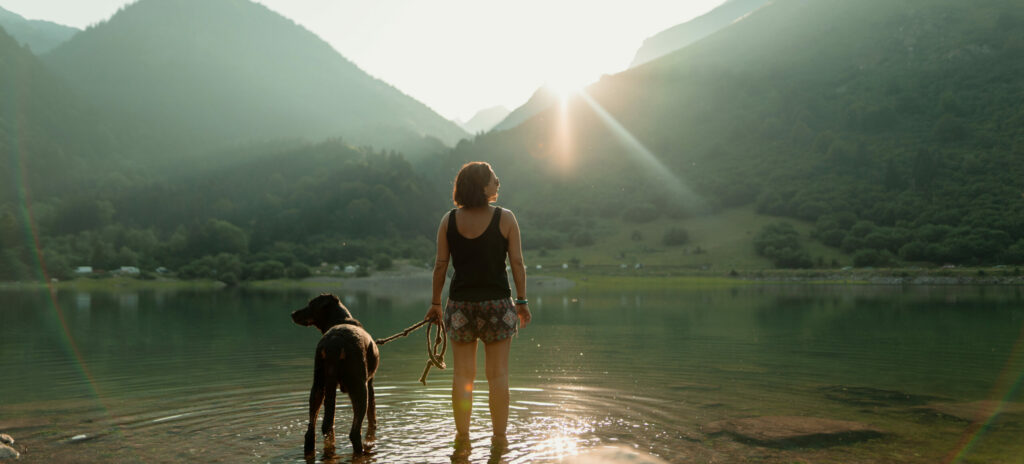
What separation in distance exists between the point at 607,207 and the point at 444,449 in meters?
133

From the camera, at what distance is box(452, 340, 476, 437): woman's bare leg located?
7.12 m

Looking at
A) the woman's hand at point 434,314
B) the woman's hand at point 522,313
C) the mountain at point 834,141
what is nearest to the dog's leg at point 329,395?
the woman's hand at point 434,314

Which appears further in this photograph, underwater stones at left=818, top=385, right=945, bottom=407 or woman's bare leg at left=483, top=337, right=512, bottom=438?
underwater stones at left=818, top=385, right=945, bottom=407

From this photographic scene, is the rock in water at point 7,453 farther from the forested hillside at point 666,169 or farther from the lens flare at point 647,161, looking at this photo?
the lens flare at point 647,161

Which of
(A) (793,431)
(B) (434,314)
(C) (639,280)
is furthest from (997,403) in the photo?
(C) (639,280)

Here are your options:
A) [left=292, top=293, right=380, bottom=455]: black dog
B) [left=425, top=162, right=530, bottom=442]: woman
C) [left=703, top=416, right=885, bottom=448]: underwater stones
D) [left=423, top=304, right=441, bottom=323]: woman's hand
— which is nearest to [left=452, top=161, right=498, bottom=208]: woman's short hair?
[left=425, top=162, right=530, bottom=442]: woman

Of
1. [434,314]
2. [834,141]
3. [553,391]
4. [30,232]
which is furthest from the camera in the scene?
[834,141]

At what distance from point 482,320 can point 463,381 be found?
82 cm

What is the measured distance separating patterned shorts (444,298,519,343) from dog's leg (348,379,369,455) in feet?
3.62

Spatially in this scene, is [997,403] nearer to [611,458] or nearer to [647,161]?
[611,458]

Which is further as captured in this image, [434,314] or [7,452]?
[434,314]

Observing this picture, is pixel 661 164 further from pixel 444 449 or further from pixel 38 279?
pixel 444 449

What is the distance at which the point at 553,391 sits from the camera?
36.4ft

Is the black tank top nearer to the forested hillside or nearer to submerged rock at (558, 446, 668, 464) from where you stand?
submerged rock at (558, 446, 668, 464)
